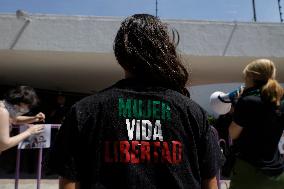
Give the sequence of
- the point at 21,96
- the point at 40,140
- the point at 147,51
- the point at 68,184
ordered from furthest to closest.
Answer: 1. the point at 40,140
2. the point at 21,96
3. the point at 147,51
4. the point at 68,184

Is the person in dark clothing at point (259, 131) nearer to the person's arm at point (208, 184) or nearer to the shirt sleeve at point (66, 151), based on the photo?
the person's arm at point (208, 184)

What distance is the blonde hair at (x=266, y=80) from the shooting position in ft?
8.76

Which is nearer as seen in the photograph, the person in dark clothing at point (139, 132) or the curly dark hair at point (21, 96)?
the person in dark clothing at point (139, 132)

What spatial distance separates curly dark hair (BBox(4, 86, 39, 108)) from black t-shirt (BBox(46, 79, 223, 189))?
2.16 m

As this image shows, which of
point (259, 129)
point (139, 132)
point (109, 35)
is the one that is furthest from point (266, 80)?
point (109, 35)

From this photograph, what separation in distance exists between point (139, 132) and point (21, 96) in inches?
92.0

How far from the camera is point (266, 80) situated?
9.15 feet

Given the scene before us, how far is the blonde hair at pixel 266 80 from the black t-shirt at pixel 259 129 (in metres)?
0.05

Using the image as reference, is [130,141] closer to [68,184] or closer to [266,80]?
[68,184]

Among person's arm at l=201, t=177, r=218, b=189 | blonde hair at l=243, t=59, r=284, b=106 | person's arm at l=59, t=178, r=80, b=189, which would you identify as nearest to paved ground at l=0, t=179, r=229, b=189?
blonde hair at l=243, t=59, r=284, b=106

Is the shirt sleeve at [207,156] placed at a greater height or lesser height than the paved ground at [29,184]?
greater

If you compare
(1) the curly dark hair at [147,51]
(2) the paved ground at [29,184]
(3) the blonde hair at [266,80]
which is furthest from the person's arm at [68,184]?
(2) the paved ground at [29,184]

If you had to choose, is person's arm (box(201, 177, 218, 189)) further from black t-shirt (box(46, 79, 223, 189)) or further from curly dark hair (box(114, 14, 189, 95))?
curly dark hair (box(114, 14, 189, 95))

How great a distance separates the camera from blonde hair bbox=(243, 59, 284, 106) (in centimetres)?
267
